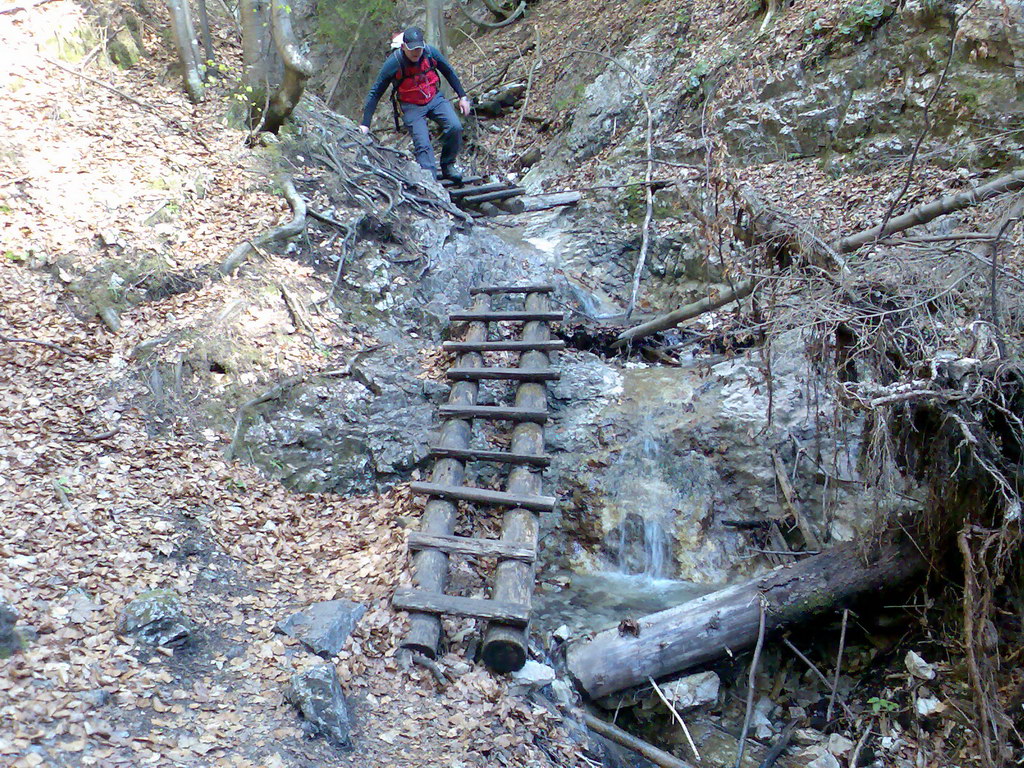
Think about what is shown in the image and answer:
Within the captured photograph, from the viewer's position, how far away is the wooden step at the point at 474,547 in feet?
16.6

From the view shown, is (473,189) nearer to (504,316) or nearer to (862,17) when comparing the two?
(504,316)

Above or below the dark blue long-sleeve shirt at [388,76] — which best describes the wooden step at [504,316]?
below

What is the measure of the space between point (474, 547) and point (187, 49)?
778 cm

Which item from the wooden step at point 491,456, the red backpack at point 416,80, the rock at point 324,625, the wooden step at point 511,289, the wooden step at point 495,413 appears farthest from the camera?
Answer: the red backpack at point 416,80

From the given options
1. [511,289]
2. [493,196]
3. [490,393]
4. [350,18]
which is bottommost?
[490,393]

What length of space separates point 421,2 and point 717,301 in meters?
15.7

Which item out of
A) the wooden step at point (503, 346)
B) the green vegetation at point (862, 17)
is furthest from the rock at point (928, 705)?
the green vegetation at point (862, 17)

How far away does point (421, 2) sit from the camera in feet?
60.9

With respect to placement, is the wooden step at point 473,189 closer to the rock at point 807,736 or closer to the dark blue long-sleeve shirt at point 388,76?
the dark blue long-sleeve shirt at point 388,76

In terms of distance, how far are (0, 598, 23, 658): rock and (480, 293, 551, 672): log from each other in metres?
2.54

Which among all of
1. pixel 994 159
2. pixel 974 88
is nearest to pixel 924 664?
pixel 994 159

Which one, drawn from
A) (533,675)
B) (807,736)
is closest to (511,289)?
(533,675)

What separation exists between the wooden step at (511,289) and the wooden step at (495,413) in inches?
91.4

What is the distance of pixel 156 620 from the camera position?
4.07m
